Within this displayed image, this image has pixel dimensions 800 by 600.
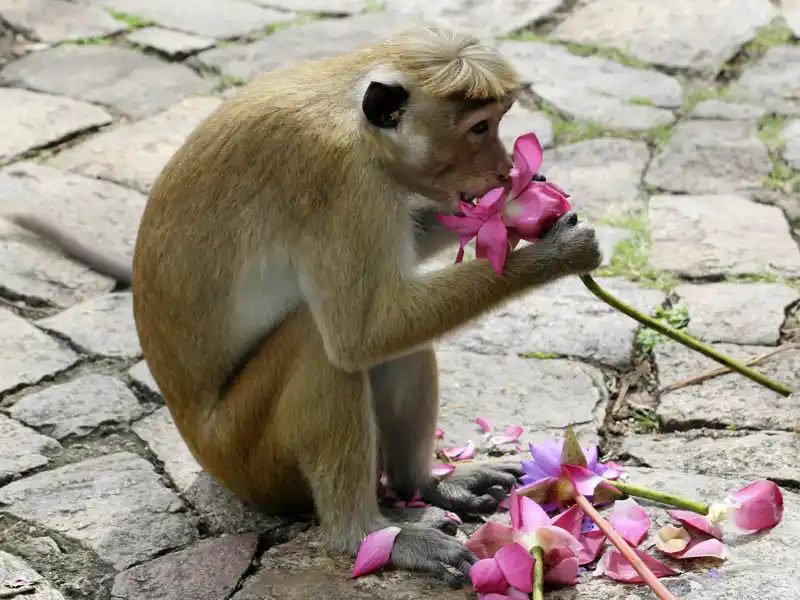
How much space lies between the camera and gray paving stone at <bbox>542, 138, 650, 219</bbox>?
603cm

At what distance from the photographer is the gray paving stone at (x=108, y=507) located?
12.6ft

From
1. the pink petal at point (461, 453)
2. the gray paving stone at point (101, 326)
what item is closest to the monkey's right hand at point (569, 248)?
the pink petal at point (461, 453)

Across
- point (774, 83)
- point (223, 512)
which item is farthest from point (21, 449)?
point (774, 83)

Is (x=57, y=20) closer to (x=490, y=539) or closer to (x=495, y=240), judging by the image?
(x=495, y=240)

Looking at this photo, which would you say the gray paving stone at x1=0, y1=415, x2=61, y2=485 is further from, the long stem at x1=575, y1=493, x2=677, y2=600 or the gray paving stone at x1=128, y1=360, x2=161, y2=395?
the long stem at x1=575, y1=493, x2=677, y2=600

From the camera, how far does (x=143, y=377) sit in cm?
483

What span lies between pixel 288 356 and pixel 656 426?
5.38ft

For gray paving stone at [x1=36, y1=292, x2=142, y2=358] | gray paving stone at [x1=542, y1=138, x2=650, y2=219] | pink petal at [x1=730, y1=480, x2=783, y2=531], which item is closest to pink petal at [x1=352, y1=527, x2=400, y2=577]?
pink petal at [x1=730, y1=480, x2=783, y2=531]

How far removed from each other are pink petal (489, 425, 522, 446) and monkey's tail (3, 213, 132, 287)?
2203 millimetres

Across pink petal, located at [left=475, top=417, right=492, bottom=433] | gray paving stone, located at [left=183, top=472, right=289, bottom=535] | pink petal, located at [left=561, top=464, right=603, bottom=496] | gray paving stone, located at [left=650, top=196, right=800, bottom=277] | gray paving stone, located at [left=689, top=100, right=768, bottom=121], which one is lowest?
gray paving stone, located at [left=183, top=472, right=289, bottom=535]

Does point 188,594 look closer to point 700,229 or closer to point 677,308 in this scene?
point 677,308

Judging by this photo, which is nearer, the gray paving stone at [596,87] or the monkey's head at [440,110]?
the monkey's head at [440,110]

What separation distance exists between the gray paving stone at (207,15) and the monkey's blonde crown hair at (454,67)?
507 centimetres

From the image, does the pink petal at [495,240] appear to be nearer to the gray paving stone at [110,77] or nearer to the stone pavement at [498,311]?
the stone pavement at [498,311]
